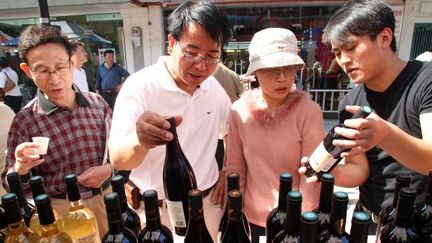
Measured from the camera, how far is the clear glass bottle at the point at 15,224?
31.0 inches

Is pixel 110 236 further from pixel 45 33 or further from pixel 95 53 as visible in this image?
pixel 95 53

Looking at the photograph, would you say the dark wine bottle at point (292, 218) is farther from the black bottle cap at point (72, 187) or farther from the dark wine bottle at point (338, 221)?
the black bottle cap at point (72, 187)

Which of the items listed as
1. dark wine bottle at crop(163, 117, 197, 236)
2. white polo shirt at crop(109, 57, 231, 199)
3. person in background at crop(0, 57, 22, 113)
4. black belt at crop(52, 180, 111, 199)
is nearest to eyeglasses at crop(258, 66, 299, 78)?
white polo shirt at crop(109, 57, 231, 199)

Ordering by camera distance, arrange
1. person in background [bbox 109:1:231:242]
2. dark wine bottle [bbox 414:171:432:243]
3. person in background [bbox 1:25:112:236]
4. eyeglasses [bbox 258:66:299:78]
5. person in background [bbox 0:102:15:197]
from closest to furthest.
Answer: dark wine bottle [bbox 414:171:432:243] < person in background [bbox 109:1:231:242] < eyeglasses [bbox 258:66:299:78] < person in background [bbox 1:25:112:236] < person in background [bbox 0:102:15:197]

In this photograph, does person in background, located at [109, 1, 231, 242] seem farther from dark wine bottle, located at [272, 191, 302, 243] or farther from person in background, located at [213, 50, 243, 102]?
person in background, located at [213, 50, 243, 102]

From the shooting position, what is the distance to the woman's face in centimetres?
143

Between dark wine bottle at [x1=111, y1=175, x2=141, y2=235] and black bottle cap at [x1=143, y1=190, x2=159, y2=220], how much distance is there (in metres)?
0.20

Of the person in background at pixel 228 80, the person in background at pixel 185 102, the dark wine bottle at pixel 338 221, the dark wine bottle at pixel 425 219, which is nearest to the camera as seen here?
the dark wine bottle at pixel 338 221

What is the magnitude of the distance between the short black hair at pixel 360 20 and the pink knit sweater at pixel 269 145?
35 centimetres

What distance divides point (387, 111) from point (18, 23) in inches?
447

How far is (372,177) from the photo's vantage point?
60.1 inches

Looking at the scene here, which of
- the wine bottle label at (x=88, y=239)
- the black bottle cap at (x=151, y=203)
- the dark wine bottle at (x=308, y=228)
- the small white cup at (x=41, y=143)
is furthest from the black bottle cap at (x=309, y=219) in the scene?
the small white cup at (x=41, y=143)

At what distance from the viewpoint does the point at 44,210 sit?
780mm

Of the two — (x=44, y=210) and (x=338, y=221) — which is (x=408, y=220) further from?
(x=44, y=210)
